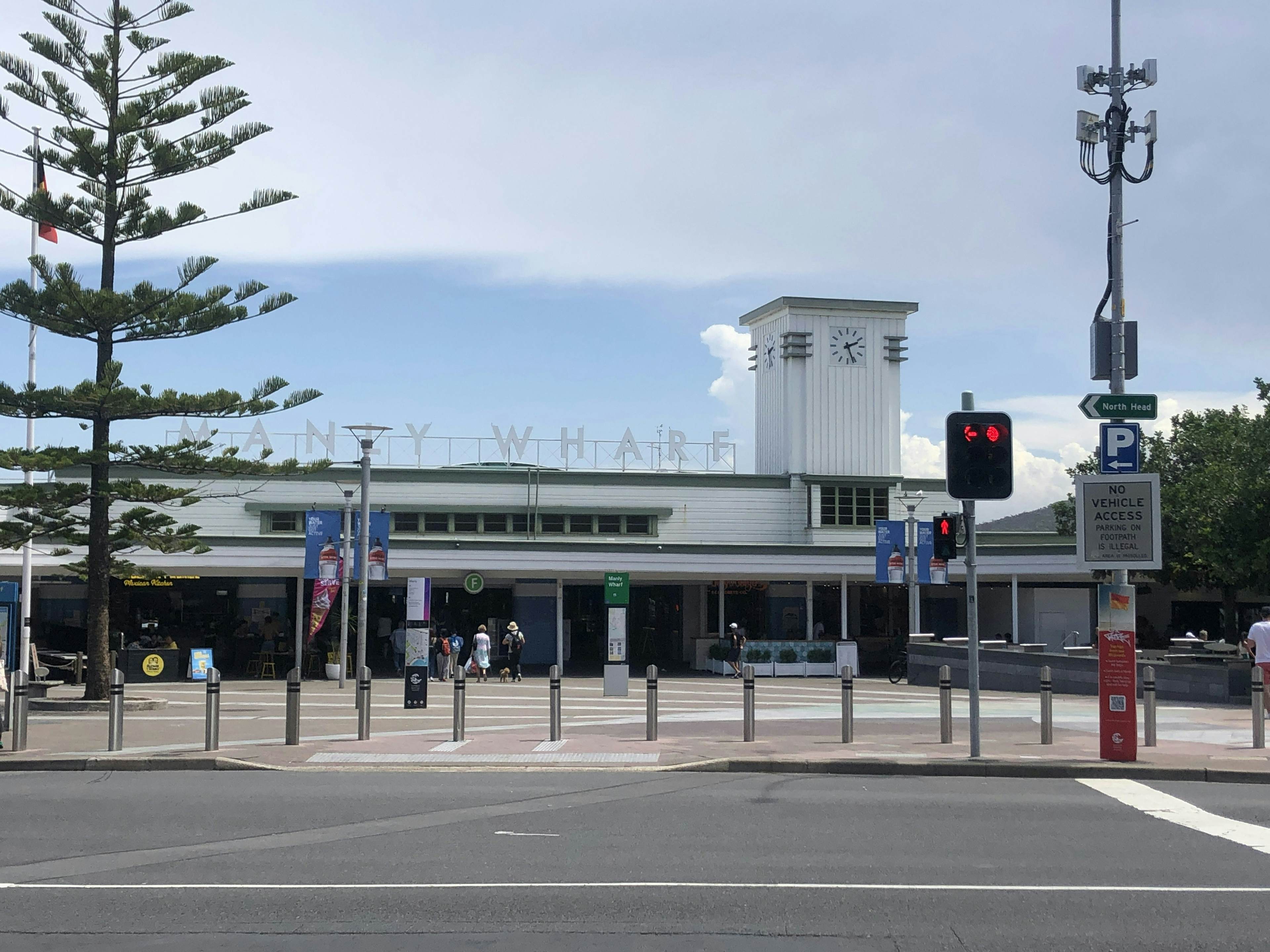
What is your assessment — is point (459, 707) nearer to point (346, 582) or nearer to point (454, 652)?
point (346, 582)

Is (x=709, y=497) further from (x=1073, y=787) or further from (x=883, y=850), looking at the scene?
(x=883, y=850)

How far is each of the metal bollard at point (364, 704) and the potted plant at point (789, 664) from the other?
19118 millimetres

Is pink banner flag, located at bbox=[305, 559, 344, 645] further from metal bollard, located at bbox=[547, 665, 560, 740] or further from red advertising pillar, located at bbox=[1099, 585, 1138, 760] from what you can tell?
red advertising pillar, located at bbox=[1099, 585, 1138, 760]

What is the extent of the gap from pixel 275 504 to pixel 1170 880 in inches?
1387

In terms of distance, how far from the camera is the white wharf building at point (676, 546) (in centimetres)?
3509

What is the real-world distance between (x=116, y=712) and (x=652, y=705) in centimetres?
677

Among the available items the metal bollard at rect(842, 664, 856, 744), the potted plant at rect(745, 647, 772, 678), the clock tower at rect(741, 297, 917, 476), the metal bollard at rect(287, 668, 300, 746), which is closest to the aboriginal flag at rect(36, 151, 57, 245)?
the metal bollard at rect(287, 668, 300, 746)

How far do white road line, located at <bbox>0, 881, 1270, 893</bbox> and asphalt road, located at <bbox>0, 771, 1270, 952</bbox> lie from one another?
26mm

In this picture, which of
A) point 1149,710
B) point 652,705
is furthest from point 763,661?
point 1149,710

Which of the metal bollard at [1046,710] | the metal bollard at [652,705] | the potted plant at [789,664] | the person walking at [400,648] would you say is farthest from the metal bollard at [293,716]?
the potted plant at [789,664]

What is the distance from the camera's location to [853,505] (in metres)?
44.1

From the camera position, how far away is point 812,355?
149 ft

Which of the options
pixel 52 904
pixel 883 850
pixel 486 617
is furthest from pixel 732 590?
pixel 52 904

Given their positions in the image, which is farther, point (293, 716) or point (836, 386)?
point (836, 386)
